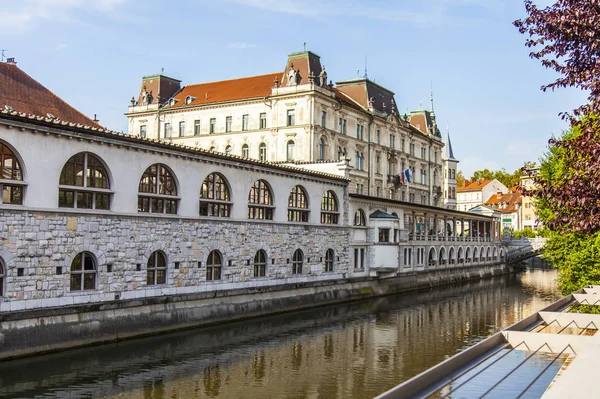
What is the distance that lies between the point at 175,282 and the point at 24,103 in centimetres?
1654

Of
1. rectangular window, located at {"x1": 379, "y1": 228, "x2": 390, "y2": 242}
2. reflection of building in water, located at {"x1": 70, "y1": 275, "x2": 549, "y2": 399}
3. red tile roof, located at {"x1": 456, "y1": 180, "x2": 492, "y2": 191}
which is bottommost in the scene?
reflection of building in water, located at {"x1": 70, "y1": 275, "x2": 549, "y2": 399}

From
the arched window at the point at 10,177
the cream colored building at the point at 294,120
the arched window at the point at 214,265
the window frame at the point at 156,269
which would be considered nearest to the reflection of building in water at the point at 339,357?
the arched window at the point at 214,265

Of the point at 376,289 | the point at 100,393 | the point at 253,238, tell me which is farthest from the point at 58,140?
the point at 376,289

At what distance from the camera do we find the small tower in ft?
312

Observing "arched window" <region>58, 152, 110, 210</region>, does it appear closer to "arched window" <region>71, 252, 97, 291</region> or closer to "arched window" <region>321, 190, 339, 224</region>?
"arched window" <region>71, 252, 97, 291</region>

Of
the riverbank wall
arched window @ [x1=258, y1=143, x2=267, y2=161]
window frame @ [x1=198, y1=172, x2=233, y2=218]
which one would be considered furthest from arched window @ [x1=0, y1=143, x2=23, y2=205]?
arched window @ [x1=258, y1=143, x2=267, y2=161]

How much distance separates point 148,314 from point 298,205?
1442 cm

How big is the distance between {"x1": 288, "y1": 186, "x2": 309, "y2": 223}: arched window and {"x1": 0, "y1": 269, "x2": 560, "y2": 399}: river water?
6101 millimetres

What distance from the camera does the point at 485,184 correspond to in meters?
142

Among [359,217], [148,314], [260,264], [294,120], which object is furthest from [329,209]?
[294,120]

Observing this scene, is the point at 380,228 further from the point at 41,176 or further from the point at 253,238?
the point at 41,176

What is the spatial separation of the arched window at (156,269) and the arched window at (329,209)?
15096 millimetres

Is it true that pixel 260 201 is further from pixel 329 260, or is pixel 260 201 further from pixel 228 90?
pixel 228 90

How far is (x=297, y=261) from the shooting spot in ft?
128
